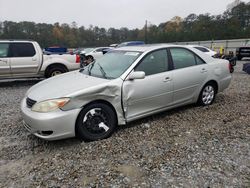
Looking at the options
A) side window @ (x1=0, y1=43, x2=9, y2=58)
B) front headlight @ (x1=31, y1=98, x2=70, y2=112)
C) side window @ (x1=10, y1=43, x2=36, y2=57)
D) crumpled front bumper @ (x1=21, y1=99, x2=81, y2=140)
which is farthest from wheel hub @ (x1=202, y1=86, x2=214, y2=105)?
side window @ (x1=0, y1=43, x2=9, y2=58)

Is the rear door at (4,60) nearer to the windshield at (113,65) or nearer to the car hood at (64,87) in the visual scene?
the windshield at (113,65)

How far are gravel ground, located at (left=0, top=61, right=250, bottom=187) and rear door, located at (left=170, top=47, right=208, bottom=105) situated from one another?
1.54 ft

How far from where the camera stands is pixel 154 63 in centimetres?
418

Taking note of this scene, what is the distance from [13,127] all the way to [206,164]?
3.44 m

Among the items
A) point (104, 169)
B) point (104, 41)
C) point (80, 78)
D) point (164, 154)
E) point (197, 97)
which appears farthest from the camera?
point (104, 41)

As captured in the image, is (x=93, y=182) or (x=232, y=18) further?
(x=232, y=18)

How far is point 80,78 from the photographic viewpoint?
3.96 m

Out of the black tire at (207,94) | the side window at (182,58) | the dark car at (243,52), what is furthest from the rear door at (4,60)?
the dark car at (243,52)

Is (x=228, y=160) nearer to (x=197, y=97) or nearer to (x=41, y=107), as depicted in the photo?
(x=197, y=97)

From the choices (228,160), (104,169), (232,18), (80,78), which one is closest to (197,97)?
(228,160)

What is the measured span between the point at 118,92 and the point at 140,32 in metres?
68.2

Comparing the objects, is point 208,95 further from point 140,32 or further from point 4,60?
point 140,32

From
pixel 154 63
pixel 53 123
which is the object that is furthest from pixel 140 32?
pixel 53 123

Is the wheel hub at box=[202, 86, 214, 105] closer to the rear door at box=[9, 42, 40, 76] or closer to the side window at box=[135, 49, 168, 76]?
the side window at box=[135, 49, 168, 76]
